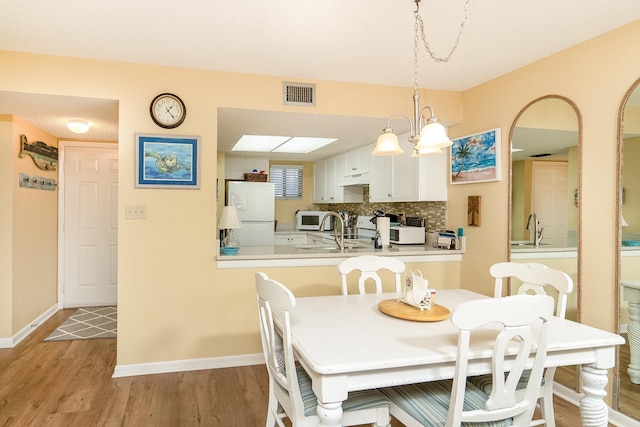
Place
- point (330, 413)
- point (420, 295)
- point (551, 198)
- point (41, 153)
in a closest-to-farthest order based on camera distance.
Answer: point (330, 413) < point (420, 295) < point (551, 198) < point (41, 153)

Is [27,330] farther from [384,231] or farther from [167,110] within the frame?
[384,231]

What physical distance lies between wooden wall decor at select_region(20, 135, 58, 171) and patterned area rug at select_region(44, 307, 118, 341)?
1.67 meters

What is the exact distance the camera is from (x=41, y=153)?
4332 mm

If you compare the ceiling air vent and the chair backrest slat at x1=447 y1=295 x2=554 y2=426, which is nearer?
the chair backrest slat at x1=447 y1=295 x2=554 y2=426

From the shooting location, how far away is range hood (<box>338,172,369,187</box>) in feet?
16.7

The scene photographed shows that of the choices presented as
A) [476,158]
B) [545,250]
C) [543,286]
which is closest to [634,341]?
[543,286]

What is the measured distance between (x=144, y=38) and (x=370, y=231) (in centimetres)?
367

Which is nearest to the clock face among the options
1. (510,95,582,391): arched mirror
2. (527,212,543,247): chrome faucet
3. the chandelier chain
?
the chandelier chain

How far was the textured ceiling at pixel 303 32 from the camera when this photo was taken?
2219 millimetres

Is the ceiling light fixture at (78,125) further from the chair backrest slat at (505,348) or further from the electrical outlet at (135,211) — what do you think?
the chair backrest slat at (505,348)

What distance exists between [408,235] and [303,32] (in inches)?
93.2

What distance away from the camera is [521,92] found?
3.16m

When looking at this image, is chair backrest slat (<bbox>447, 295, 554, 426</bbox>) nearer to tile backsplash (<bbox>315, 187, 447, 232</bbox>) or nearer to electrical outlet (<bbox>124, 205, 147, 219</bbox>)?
electrical outlet (<bbox>124, 205, 147, 219</bbox>)

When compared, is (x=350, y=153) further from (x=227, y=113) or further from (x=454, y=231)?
(x=227, y=113)
